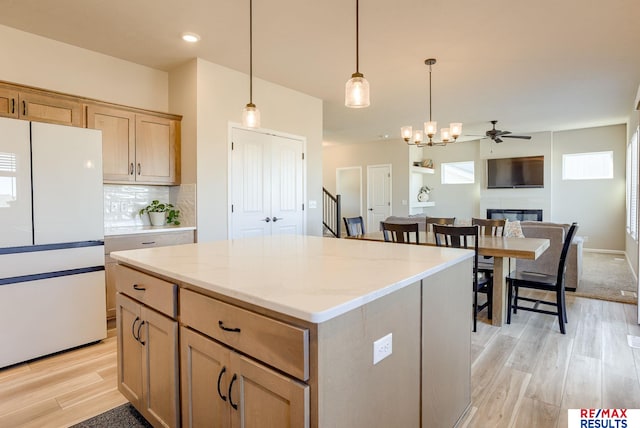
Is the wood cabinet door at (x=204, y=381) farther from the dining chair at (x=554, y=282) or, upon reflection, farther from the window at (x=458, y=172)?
the window at (x=458, y=172)

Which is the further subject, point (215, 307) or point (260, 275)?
point (260, 275)

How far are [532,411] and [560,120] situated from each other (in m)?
6.71

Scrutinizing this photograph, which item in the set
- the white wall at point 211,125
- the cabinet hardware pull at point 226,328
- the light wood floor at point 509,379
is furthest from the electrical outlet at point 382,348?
the white wall at point 211,125

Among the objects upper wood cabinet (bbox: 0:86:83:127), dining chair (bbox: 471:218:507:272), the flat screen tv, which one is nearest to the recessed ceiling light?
upper wood cabinet (bbox: 0:86:83:127)

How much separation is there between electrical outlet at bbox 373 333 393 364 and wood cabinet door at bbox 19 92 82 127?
344cm

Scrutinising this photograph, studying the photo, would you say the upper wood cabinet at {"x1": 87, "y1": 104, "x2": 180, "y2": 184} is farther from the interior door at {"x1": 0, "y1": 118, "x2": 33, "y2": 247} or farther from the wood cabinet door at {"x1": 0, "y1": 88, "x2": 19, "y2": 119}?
the interior door at {"x1": 0, "y1": 118, "x2": 33, "y2": 247}

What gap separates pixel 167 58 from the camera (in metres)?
3.78

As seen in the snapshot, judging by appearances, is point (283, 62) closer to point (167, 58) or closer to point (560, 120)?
point (167, 58)

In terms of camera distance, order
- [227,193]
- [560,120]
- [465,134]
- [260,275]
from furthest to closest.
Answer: [465,134]
[560,120]
[227,193]
[260,275]

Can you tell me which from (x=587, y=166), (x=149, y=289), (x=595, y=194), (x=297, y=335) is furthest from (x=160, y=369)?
(x=587, y=166)

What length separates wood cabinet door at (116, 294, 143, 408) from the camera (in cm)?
180

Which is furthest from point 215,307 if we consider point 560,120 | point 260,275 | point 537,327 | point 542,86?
point 560,120

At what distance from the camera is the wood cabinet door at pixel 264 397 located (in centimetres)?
100

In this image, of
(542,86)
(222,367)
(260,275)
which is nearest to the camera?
(222,367)
